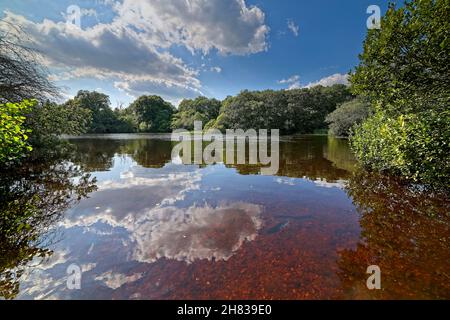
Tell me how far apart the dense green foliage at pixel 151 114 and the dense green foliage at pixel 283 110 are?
26.0 meters

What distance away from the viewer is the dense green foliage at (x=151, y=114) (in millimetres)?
69562

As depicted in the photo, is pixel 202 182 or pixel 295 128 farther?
pixel 295 128

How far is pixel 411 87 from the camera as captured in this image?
6.57 metres

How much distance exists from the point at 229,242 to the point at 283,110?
50546 mm

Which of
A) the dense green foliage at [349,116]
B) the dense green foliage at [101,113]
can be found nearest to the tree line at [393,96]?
the dense green foliage at [349,116]

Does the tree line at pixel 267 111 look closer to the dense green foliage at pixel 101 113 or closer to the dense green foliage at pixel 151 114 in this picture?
the dense green foliage at pixel 101 113

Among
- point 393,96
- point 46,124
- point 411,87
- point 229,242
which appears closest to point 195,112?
point 46,124

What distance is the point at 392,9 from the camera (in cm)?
646

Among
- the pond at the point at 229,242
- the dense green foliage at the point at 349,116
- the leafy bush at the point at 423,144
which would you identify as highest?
the dense green foliage at the point at 349,116

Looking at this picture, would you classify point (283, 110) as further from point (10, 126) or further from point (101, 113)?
point (10, 126)

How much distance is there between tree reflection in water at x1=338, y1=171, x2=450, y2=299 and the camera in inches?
96.0
